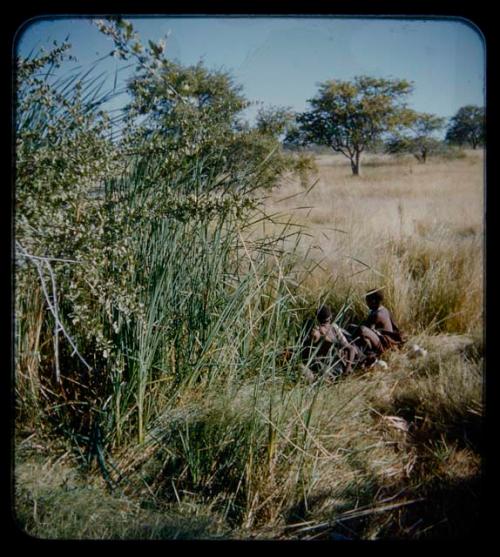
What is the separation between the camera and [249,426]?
7.62 ft

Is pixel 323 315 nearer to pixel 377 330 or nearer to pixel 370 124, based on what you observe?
pixel 377 330

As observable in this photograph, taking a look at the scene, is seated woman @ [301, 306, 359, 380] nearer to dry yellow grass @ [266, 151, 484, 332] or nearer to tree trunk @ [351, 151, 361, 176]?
dry yellow grass @ [266, 151, 484, 332]

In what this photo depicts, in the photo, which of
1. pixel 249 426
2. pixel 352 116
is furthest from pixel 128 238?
pixel 352 116

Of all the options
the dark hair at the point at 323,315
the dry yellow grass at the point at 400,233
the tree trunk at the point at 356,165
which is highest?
the tree trunk at the point at 356,165

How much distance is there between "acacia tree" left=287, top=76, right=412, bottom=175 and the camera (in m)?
3.16

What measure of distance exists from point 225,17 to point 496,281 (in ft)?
5.30

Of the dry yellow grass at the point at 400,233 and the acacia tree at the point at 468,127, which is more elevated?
the acacia tree at the point at 468,127

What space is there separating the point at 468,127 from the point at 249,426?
182 cm

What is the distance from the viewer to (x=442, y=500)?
216 centimetres

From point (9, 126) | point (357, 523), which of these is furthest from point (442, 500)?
point (9, 126)

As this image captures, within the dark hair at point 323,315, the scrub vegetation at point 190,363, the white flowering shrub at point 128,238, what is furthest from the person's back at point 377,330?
the white flowering shrub at point 128,238

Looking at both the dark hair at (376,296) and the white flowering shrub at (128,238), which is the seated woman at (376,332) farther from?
the white flowering shrub at (128,238)

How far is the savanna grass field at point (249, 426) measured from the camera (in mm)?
2102

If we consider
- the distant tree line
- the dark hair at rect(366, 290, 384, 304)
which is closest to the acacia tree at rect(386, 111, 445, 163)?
the distant tree line
